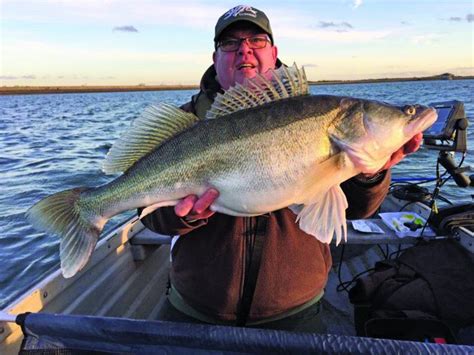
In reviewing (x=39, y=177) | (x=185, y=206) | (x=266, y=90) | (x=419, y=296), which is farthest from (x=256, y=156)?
(x=39, y=177)

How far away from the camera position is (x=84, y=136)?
20938 mm

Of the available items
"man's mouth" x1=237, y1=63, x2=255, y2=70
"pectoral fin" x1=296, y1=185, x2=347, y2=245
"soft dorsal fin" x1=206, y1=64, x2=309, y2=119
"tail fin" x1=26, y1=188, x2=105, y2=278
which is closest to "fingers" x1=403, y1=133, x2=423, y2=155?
"pectoral fin" x1=296, y1=185, x2=347, y2=245

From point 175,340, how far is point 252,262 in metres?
0.73

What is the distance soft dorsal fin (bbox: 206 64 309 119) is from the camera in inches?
95.0

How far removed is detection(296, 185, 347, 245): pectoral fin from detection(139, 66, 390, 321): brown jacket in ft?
0.69

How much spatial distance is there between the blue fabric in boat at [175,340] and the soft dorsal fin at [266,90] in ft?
4.20

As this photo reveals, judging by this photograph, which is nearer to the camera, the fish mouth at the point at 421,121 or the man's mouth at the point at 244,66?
the fish mouth at the point at 421,121

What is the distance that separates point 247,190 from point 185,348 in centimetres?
91

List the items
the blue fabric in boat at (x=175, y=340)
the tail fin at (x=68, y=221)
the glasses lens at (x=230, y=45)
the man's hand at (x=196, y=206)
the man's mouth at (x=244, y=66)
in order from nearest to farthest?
the blue fabric in boat at (x=175, y=340) → the man's hand at (x=196, y=206) → the tail fin at (x=68, y=221) → the man's mouth at (x=244, y=66) → the glasses lens at (x=230, y=45)

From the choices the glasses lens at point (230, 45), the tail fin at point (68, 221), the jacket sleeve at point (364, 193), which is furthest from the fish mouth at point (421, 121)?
the tail fin at point (68, 221)

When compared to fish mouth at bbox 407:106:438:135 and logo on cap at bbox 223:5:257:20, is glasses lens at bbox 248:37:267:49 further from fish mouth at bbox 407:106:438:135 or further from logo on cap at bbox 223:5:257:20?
fish mouth at bbox 407:106:438:135

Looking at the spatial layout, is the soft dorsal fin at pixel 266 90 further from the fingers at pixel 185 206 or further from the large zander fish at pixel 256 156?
the fingers at pixel 185 206

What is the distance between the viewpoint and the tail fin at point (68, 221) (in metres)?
2.60

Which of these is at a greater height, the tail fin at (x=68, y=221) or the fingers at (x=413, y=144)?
the fingers at (x=413, y=144)
